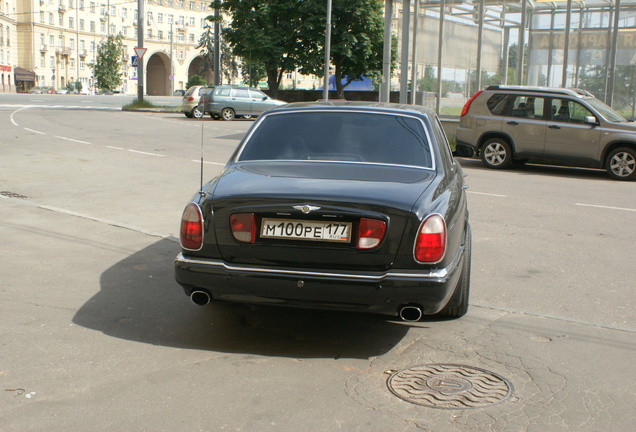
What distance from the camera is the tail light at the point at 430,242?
14.3 feet

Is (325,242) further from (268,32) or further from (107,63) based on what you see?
(107,63)

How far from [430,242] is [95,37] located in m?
127

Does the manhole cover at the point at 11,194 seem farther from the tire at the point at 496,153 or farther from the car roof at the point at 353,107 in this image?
the tire at the point at 496,153

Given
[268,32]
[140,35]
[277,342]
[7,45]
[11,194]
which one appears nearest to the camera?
[277,342]

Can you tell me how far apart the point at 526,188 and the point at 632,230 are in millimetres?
3957

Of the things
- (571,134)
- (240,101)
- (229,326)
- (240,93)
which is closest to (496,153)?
(571,134)

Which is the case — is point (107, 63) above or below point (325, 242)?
above

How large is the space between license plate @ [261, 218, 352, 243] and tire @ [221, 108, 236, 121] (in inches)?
1190

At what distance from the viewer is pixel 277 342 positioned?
4.81 meters

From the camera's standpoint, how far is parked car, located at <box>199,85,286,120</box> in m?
33.8

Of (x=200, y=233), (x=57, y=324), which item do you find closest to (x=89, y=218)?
(x=57, y=324)

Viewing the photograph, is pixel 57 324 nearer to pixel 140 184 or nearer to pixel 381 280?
pixel 381 280

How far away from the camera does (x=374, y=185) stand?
4.65 m

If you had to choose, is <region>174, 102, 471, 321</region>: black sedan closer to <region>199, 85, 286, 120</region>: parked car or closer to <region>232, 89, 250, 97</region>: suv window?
<region>199, 85, 286, 120</region>: parked car
